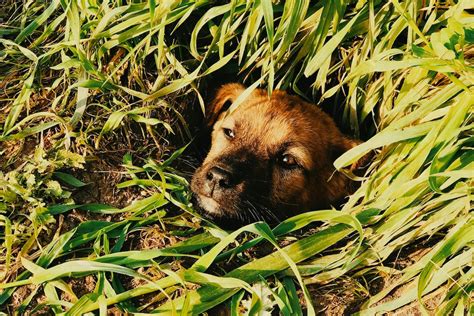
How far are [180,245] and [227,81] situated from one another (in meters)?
1.84

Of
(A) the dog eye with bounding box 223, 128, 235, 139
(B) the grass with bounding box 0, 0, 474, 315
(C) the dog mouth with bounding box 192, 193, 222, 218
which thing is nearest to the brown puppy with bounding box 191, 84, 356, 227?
(A) the dog eye with bounding box 223, 128, 235, 139

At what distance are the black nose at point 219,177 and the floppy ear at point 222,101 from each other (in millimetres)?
775

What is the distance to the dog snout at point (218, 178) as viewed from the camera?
414cm

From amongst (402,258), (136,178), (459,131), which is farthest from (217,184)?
(459,131)

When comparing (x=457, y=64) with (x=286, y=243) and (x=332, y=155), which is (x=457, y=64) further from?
(x=332, y=155)

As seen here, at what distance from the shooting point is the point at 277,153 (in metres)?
4.61

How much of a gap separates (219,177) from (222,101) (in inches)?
34.1

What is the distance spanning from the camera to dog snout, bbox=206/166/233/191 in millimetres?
4137

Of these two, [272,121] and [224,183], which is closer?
[224,183]

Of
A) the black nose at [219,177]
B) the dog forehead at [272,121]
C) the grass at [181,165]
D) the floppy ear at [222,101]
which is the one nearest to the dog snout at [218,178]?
the black nose at [219,177]

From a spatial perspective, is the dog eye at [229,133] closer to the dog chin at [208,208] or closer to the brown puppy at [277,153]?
the brown puppy at [277,153]

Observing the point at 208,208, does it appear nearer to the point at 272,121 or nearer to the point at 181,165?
the point at 181,165

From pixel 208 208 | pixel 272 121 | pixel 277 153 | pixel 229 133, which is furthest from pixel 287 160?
pixel 208 208

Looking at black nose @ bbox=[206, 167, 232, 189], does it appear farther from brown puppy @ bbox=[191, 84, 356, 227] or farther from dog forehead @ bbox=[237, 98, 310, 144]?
dog forehead @ bbox=[237, 98, 310, 144]
